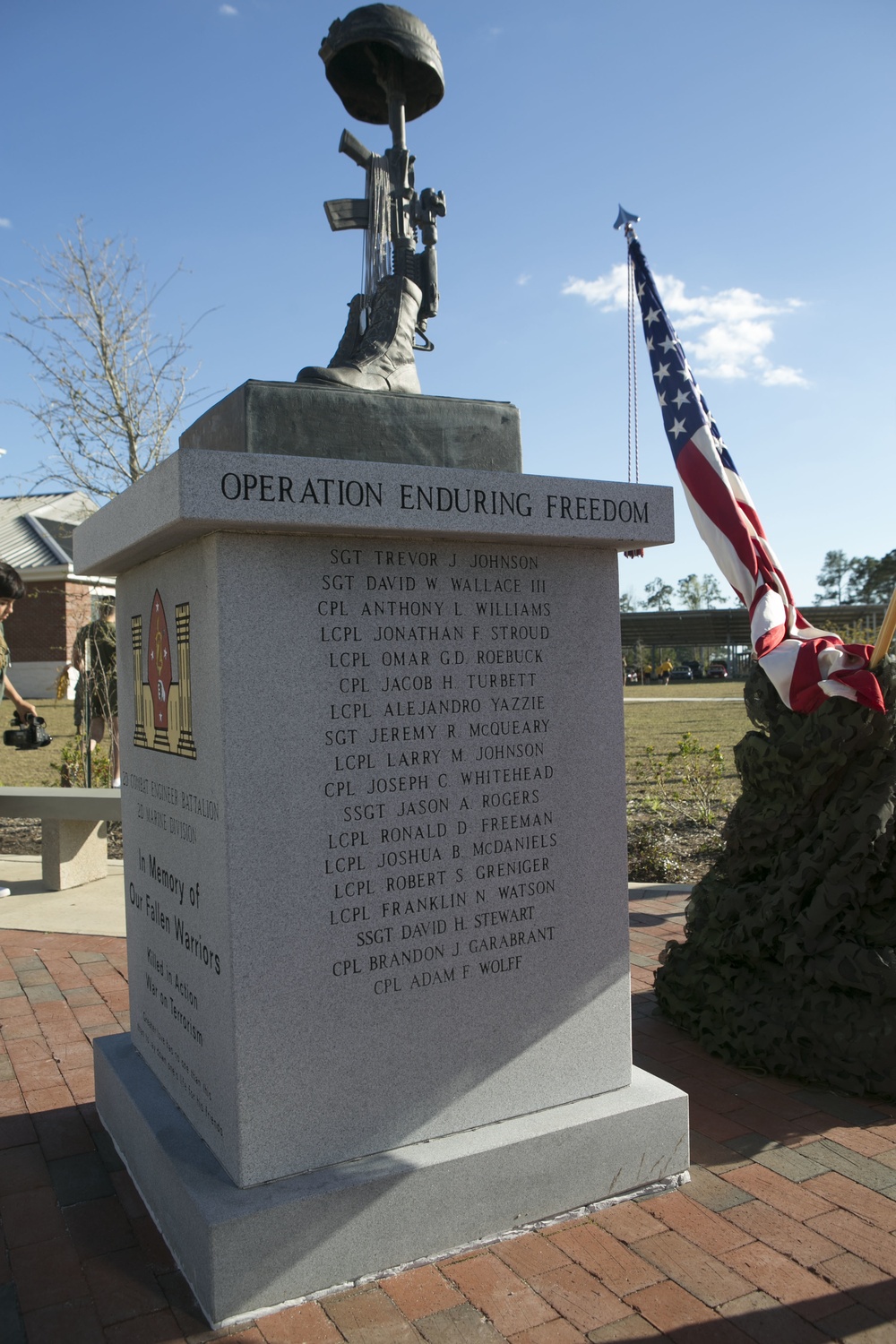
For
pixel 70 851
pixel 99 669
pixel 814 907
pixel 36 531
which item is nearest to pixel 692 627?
pixel 36 531

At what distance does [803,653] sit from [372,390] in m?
1.90

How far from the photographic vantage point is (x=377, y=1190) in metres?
2.56

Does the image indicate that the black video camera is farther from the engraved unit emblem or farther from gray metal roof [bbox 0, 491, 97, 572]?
gray metal roof [bbox 0, 491, 97, 572]

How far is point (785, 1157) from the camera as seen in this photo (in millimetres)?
3119

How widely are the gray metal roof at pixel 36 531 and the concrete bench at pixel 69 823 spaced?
24962 millimetres

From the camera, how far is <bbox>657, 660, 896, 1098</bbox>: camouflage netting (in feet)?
11.5

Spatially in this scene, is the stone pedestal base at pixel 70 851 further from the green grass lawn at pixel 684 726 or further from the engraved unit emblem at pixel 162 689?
the green grass lawn at pixel 684 726

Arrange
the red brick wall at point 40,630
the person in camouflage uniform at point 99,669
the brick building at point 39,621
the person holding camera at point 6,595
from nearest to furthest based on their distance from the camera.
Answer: the person holding camera at point 6,595 → the person in camouflage uniform at point 99,669 → the brick building at point 39,621 → the red brick wall at point 40,630

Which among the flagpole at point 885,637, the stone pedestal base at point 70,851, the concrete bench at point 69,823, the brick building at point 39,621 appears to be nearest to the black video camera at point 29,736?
the concrete bench at point 69,823

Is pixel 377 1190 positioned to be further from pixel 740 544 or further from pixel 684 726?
pixel 684 726

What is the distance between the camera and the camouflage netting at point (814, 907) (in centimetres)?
350

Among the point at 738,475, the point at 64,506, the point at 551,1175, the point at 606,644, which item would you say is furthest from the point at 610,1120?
the point at 64,506

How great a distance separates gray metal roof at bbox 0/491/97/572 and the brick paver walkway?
2933 centimetres

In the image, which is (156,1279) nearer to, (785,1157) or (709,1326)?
(709,1326)
